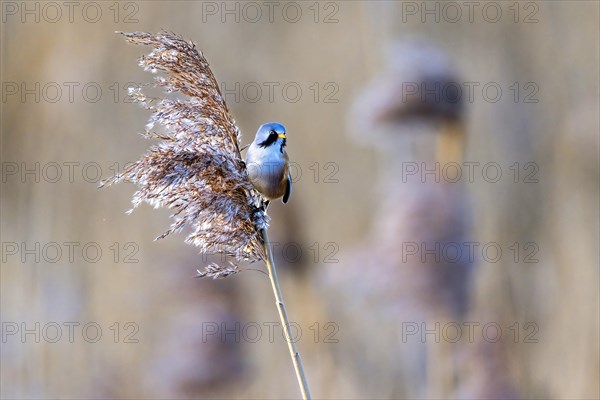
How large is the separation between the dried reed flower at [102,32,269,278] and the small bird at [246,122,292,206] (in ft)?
0.55

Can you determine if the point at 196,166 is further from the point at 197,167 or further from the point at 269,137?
the point at 269,137

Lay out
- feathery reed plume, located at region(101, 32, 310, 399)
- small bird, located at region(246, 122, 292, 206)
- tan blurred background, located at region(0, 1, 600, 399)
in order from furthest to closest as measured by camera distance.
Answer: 1. tan blurred background, located at region(0, 1, 600, 399)
2. small bird, located at region(246, 122, 292, 206)
3. feathery reed plume, located at region(101, 32, 310, 399)

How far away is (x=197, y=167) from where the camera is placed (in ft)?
6.16

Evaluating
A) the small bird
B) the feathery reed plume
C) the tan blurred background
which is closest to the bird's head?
the small bird

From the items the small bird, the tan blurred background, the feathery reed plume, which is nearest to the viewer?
the feathery reed plume

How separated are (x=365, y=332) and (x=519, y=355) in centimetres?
129

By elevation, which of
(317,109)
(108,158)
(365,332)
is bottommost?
(365,332)

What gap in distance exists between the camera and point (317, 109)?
25.8 ft

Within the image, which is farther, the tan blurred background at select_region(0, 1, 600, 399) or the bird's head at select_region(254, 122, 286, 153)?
the tan blurred background at select_region(0, 1, 600, 399)

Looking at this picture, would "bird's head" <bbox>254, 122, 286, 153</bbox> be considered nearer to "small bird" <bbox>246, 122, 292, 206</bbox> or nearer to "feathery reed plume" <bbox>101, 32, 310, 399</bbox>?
"small bird" <bbox>246, 122, 292, 206</bbox>

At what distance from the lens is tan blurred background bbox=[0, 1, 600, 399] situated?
3.78 m

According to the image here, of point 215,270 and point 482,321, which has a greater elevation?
point 215,270

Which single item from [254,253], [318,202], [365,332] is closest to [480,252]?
[365,332]

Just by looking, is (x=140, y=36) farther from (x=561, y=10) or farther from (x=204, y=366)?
(x=561, y=10)
